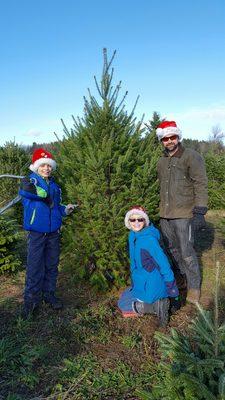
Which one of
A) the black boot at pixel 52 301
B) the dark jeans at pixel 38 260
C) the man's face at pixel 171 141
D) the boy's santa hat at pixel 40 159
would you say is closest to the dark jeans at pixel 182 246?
the man's face at pixel 171 141

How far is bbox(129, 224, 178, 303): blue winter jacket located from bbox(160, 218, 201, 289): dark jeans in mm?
717

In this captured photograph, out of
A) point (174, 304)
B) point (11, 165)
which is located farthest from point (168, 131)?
point (11, 165)

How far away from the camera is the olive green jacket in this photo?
5.40m

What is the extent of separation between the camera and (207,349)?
9.40 feet

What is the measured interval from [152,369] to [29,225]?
7.29 feet

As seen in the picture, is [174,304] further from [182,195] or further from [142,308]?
[182,195]

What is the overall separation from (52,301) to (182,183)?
2253 millimetres

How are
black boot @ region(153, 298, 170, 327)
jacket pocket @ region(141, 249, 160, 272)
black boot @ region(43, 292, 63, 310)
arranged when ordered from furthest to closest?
black boot @ region(43, 292, 63, 310) < jacket pocket @ region(141, 249, 160, 272) < black boot @ region(153, 298, 170, 327)

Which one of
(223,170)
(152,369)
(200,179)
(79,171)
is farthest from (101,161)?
(223,170)

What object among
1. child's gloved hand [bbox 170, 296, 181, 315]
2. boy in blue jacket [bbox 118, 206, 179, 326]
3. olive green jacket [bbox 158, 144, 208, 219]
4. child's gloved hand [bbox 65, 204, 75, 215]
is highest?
olive green jacket [bbox 158, 144, 208, 219]

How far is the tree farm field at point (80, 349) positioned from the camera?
11.5 feet

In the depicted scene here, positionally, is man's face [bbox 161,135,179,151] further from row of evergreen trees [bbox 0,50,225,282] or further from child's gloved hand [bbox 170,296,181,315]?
child's gloved hand [bbox 170,296,181,315]

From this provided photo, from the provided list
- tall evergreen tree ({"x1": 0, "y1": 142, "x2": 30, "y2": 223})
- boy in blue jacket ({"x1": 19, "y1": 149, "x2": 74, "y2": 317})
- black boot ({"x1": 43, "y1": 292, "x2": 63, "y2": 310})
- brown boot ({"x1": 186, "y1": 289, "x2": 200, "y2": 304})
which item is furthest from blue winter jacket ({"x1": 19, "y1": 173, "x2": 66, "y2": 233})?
tall evergreen tree ({"x1": 0, "y1": 142, "x2": 30, "y2": 223})

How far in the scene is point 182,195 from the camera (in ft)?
18.1
